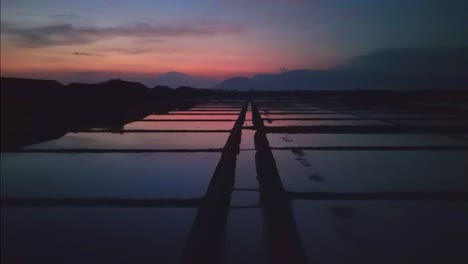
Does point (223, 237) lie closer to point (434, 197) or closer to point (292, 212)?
point (292, 212)

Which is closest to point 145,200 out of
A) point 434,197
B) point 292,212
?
point 292,212

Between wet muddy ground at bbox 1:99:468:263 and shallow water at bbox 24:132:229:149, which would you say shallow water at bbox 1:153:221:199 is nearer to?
wet muddy ground at bbox 1:99:468:263

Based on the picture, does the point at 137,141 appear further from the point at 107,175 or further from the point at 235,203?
the point at 235,203

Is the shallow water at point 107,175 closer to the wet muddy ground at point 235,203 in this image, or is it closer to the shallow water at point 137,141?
the wet muddy ground at point 235,203

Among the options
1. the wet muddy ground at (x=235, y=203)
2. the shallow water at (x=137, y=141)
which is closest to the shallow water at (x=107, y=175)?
the wet muddy ground at (x=235, y=203)

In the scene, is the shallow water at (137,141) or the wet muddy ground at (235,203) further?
the shallow water at (137,141)

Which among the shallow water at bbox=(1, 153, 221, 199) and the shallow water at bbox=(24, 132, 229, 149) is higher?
the shallow water at bbox=(24, 132, 229, 149)

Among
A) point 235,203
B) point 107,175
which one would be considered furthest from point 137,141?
point 235,203

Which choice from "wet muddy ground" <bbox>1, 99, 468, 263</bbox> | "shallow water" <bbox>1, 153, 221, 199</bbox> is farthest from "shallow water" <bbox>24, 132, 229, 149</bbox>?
"shallow water" <bbox>1, 153, 221, 199</bbox>
